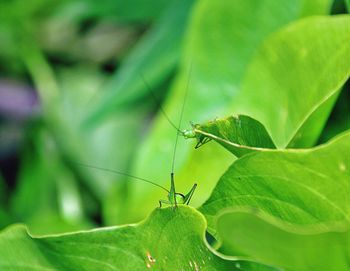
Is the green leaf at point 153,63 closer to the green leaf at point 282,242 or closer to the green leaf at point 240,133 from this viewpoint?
the green leaf at point 240,133

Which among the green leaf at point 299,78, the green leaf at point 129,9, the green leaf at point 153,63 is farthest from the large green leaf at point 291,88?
the green leaf at point 129,9

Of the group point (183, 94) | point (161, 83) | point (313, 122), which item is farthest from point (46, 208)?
point (313, 122)

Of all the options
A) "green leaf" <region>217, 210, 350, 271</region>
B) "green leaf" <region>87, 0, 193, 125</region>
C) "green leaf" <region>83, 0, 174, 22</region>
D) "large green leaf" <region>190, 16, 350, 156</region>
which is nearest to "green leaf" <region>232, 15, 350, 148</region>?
"large green leaf" <region>190, 16, 350, 156</region>

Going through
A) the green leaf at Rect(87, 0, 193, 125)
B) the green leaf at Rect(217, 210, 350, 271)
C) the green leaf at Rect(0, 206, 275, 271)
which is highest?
the green leaf at Rect(217, 210, 350, 271)

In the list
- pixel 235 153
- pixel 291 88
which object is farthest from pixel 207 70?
pixel 235 153

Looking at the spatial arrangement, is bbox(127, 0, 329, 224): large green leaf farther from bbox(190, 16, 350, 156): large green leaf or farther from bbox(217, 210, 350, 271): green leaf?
bbox(217, 210, 350, 271): green leaf

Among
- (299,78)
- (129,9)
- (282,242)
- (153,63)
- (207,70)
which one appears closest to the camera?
(282,242)

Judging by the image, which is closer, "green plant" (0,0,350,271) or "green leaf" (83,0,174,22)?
"green plant" (0,0,350,271)

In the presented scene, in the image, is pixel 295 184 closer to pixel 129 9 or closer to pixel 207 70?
pixel 207 70
